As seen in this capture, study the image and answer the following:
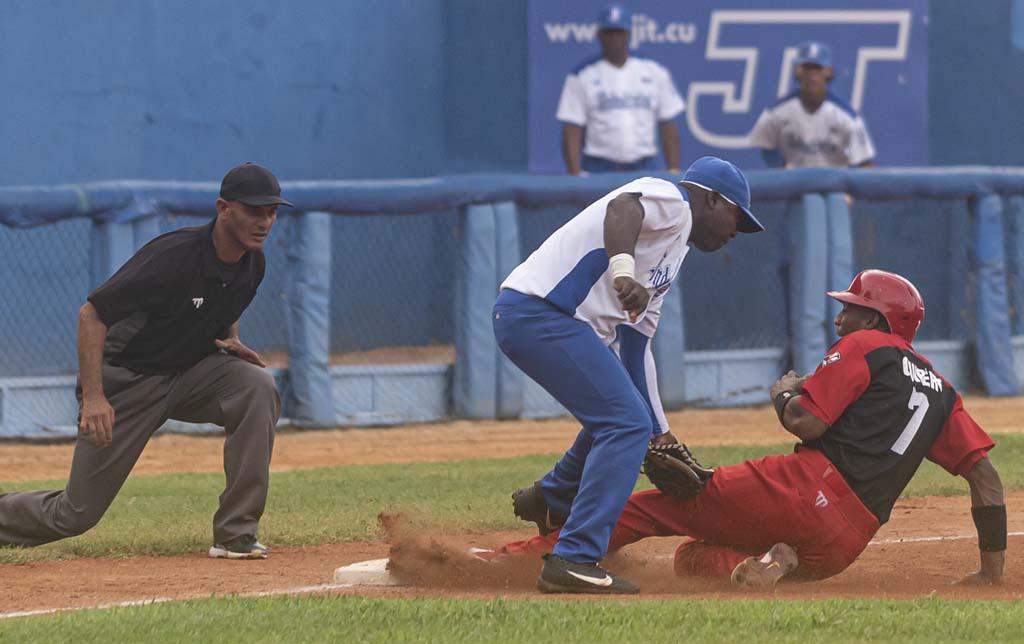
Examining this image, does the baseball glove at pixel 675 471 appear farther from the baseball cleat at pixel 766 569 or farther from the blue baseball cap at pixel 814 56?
the blue baseball cap at pixel 814 56

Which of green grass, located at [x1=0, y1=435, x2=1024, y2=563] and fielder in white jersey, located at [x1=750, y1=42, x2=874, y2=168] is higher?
fielder in white jersey, located at [x1=750, y1=42, x2=874, y2=168]

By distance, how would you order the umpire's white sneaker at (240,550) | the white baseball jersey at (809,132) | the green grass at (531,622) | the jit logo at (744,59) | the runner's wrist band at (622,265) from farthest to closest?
the jit logo at (744,59) → the white baseball jersey at (809,132) → the umpire's white sneaker at (240,550) → the runner's wrist band at (622,265) → the green grass at (531,622)

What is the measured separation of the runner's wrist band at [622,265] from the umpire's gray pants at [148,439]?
6.71 ft

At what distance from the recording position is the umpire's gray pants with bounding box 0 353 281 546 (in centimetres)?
702

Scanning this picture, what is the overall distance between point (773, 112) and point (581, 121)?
1589 mm

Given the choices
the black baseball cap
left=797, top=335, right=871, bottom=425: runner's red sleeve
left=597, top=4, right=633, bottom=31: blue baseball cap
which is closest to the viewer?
left=797, top=335, right=871, bottom=425: runner's red sleeve

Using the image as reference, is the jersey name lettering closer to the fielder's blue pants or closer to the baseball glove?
the baseball glove

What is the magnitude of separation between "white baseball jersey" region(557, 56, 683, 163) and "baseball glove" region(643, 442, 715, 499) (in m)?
7.25

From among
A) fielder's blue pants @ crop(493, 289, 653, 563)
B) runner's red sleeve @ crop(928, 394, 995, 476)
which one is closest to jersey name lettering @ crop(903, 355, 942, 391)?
runner's red sleeve @ crop(928, 394, 995, 476)

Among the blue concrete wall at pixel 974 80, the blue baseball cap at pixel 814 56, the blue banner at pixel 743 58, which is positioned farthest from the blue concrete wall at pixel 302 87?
the blue baseball cap at pixel 814 56

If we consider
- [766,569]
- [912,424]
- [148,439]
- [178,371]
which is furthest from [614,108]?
[766,569]

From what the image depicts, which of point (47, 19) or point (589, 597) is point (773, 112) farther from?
point (589, 597)

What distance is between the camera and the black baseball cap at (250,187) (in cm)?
696

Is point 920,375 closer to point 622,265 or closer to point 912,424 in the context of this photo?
point 912,424
